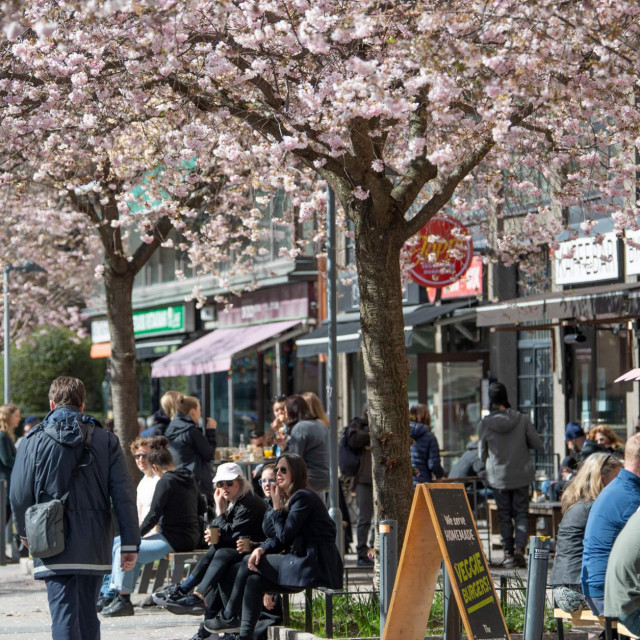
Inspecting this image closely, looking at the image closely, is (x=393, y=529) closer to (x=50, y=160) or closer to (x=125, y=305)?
(x=50, y=160)

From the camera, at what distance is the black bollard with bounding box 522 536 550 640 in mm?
7492

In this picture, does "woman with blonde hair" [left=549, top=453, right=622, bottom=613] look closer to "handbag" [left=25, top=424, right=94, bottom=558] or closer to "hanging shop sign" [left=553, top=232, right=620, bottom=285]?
"handbag" [left=25, top=424, right=94, bottom=558]

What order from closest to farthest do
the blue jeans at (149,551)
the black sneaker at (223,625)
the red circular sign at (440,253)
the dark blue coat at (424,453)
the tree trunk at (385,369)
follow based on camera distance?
the black sneaker at (223,625) < the tree trunk at (385,369) < the blue jeans at (149,551) < the dark blue coat at (424,453) < the red circular sign at (440,253)

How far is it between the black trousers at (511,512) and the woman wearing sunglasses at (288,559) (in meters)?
5.06

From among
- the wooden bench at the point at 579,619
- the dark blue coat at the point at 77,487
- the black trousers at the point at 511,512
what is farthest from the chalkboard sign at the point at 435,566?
the black trousers at the point at 511,512

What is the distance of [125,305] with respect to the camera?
16.6 meters

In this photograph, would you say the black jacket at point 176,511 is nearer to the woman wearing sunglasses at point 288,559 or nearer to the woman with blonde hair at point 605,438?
the woman wearing sunglasses at point 288,559

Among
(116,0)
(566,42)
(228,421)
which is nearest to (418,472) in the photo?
(566,42)

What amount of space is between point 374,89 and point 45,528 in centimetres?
323

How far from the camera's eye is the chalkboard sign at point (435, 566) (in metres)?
7.89

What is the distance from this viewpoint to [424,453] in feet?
47.4

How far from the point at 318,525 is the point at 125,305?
25.3 ft

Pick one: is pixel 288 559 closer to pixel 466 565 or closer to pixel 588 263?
pixel 466 565

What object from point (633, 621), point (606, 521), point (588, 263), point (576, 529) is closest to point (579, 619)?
point (576, 529)
